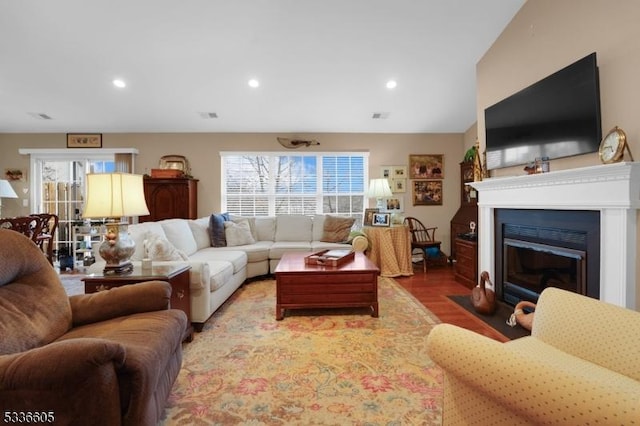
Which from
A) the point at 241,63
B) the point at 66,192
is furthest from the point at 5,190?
the point at 241,63

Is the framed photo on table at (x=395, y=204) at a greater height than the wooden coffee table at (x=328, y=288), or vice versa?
the framed photo on table at (x=395, y=204)

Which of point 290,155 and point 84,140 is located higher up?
point 84,140

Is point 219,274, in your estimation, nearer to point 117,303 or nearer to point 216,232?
point 117,303

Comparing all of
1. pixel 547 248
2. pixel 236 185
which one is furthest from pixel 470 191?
pixel 236 185

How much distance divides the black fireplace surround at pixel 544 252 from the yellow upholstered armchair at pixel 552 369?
1.20 meters

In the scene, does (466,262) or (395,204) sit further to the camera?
(395,204)

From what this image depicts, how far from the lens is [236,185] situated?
530cm

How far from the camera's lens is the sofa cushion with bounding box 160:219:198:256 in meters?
3.31

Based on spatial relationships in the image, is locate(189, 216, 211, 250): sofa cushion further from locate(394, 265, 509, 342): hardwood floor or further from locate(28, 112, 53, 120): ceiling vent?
locate(28, 112, 53, 120): ceiling vent

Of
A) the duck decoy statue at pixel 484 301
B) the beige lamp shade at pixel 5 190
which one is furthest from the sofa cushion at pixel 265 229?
the beige lamp shade at pixel 5 190

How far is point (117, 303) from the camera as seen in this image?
4.99ft

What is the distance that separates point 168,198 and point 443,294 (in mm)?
4156

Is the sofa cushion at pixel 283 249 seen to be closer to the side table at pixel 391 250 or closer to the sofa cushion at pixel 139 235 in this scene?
the side table at pixel 391 250

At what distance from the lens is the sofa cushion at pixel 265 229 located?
15.6ft
